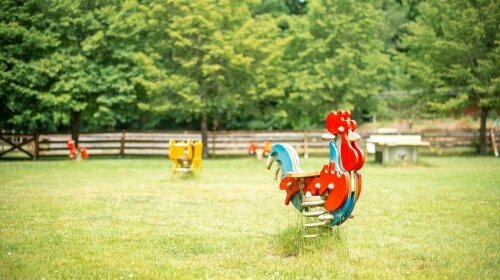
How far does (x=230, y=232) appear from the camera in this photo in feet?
29.0

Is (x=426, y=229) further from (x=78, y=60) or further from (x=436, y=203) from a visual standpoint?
(x=78, y=60)

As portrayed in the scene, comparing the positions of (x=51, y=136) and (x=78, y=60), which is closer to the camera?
(x=78, y=60)

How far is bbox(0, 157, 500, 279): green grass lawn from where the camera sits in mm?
6629

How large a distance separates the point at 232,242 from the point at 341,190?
6.65ft

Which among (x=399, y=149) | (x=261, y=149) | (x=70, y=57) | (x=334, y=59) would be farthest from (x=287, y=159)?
(x=334, y=59)

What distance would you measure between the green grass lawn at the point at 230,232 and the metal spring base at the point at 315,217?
0.14 meters

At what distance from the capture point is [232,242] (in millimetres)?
8102

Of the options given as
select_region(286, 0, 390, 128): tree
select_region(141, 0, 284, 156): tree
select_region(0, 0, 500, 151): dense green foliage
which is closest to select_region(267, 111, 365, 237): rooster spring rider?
select_region(141, 0, 284, 156): tree

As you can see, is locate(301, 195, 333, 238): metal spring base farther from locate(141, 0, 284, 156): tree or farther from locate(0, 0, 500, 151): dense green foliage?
locate(0, 0, 500, 151): dense green foliage

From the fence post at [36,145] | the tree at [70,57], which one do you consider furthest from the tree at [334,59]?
the fence post at [36,145]

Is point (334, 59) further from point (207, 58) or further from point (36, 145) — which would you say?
point (36, 145)

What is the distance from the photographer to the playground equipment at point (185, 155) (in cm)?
1612

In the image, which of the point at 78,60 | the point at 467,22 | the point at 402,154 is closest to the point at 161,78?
the point at 78,60

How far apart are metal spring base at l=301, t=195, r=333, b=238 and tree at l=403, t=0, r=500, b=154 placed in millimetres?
21287
